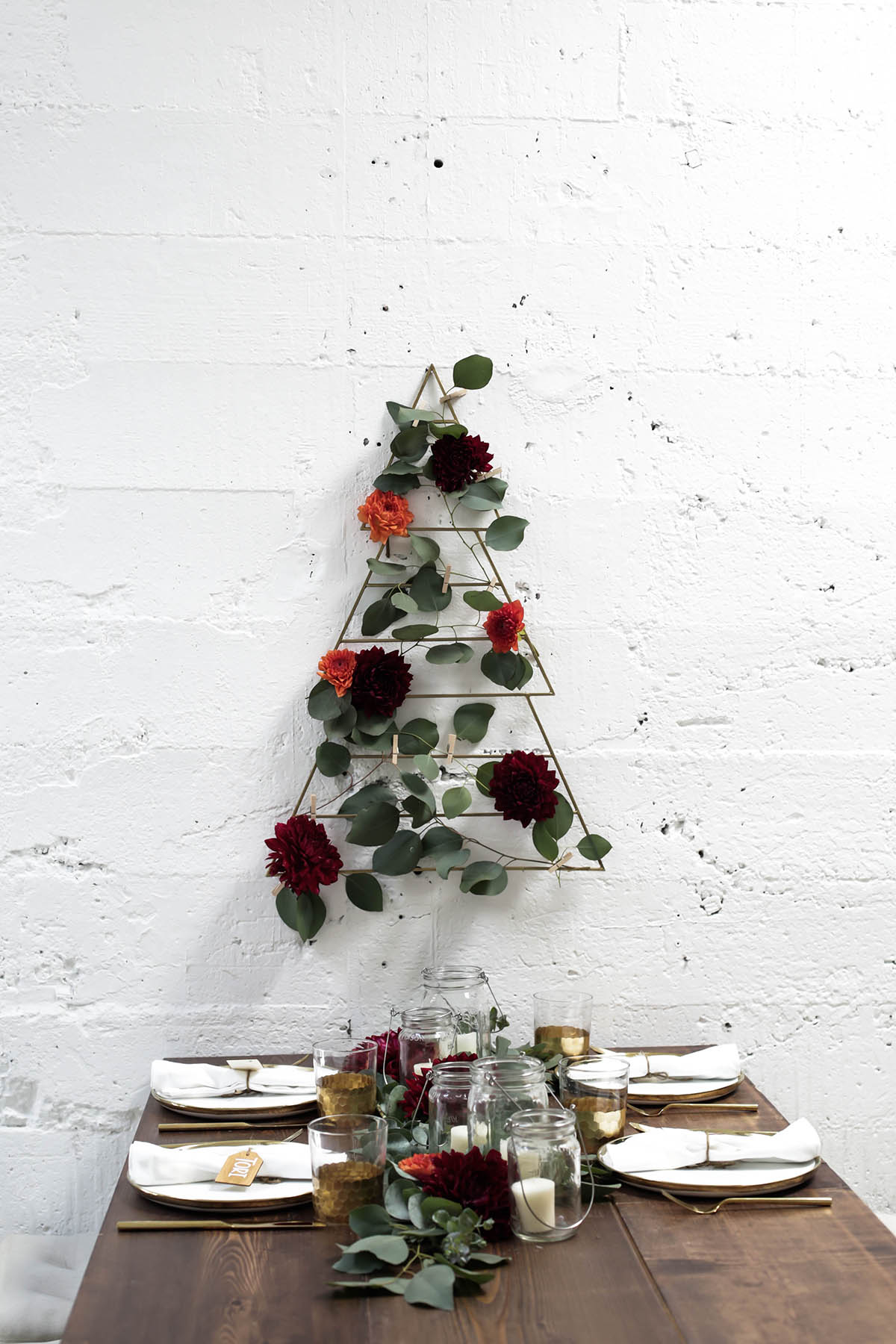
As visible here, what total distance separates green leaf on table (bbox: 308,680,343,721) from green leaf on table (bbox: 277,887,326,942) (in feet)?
0.77

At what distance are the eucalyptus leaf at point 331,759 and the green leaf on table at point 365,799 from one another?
0.04 metres

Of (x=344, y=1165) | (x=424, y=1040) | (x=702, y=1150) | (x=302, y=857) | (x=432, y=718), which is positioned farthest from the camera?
(x=432, y=718)

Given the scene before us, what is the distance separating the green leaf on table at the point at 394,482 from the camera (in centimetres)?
147

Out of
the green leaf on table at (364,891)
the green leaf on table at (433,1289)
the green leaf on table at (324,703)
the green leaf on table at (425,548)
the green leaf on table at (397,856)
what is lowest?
the green leaf on table at (433,1289)

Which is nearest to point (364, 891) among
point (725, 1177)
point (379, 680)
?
point (379, 680)

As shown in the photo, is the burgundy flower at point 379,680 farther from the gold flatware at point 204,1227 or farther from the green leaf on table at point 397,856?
the gold flatware at point 204,1227

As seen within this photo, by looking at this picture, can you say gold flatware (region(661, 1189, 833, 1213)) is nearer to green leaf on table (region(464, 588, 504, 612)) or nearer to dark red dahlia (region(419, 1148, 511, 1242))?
dark red dahlia (region(419, 1148, 511, 1242))

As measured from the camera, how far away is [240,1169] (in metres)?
1.03

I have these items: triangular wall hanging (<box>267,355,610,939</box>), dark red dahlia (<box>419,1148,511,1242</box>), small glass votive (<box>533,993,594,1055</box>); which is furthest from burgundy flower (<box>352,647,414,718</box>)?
dark red dahlia (<box>419,1148,511,1242</box>)

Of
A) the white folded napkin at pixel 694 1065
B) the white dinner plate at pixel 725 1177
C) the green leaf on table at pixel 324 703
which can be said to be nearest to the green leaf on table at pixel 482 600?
the green leaf on table at pixel 324 703

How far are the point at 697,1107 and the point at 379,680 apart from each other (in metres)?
0.63

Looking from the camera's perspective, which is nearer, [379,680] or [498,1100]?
[498,1100]

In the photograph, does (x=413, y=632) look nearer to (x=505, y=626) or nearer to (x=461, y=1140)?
(x=505, y=626)

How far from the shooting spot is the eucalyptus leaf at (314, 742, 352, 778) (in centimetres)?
146
